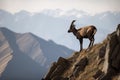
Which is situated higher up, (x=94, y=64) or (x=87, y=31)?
(x=87, y=31)

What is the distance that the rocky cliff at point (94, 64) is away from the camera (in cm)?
3109

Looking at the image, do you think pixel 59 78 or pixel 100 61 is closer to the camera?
pixel 100 61

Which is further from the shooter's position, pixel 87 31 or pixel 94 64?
pixel 87 31

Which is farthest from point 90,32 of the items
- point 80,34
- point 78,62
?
point 78,62

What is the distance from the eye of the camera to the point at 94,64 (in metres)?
35.8

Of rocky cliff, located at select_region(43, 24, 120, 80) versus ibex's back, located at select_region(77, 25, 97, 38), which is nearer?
rocky cliff, located at select_region(43, 24, 120, 80)

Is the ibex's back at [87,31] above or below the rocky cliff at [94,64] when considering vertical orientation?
above

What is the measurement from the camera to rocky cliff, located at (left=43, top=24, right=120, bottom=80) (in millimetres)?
31094

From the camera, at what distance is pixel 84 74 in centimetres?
3525

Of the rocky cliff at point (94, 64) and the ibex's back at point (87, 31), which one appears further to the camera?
the ibex's back at point (87, 31)

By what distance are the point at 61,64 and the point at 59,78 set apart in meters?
2.78

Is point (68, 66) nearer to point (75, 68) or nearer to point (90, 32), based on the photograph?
point (75, 68)

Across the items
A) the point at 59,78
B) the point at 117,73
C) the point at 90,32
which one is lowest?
the point at 117,73

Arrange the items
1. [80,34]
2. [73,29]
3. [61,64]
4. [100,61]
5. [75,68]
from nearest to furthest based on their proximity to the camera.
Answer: [100,61]
[75,68]
[61,64]
[80,34]
[73,29]
